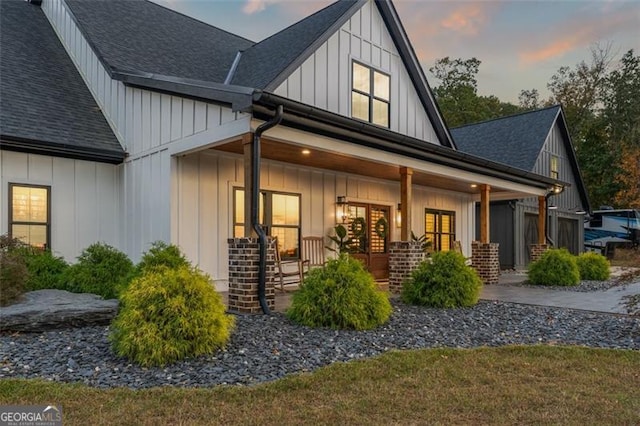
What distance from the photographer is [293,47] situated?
892cm

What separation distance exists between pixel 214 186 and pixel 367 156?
2.60 m

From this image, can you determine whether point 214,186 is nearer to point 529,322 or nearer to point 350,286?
point 350,286

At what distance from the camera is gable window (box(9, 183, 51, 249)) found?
23.0 ft

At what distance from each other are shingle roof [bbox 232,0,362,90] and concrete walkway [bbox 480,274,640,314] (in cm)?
533

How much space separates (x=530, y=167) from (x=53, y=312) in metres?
15.4

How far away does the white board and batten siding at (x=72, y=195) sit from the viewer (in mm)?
6953

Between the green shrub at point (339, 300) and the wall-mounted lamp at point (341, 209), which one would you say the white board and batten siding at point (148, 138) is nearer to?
the green shrub at point (339, 300)

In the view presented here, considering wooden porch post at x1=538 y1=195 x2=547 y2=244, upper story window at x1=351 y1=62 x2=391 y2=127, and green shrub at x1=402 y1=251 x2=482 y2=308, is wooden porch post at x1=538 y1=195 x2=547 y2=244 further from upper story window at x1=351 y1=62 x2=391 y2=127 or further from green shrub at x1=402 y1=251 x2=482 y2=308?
green shrub at x1=402 y1=251 x2=482 y2=308

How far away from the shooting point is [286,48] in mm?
9117

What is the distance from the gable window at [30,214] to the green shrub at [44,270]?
22.7 inches

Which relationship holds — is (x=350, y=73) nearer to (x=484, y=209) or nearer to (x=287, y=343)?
(x=484, y=209)

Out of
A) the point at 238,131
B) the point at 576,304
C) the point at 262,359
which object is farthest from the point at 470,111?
the point at 262,359

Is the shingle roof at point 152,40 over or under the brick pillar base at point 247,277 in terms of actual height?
over

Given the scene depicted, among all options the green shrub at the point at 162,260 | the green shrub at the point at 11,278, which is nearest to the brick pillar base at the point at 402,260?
Answer: the green shrub at the point at 162,260
